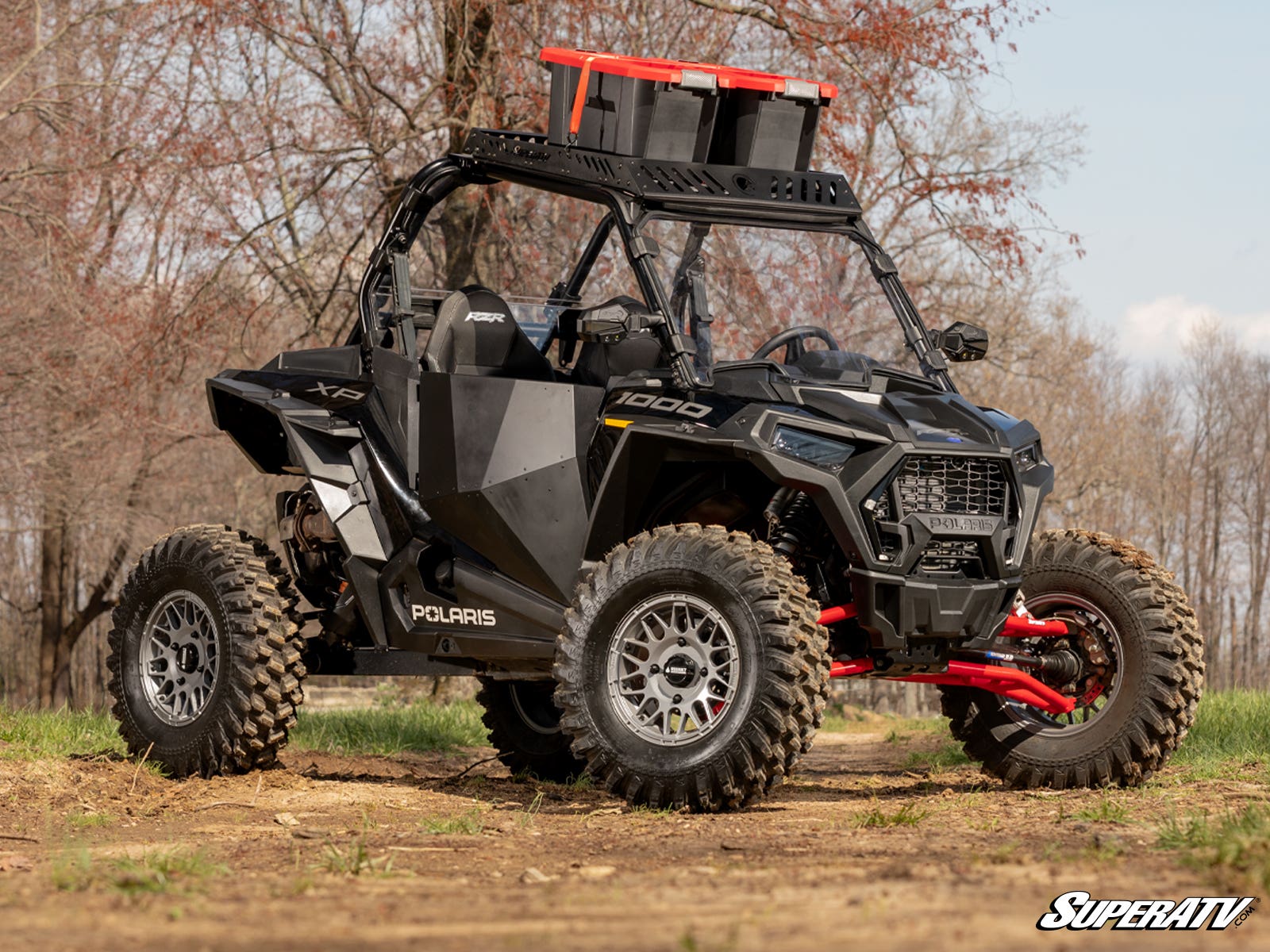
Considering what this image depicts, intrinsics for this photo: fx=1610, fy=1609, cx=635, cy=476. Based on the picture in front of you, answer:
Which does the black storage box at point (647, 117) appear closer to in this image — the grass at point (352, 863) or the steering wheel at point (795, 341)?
the steering wheel at point (795, 341)

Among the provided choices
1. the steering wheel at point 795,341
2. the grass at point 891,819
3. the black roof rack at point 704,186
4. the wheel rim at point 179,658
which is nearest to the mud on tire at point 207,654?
the wheel rim at point 179,658

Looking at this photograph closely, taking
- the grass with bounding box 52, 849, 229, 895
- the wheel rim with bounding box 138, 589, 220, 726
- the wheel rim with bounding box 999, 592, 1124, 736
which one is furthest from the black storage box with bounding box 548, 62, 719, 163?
the grass with bounding box 52, 849, 229, 895

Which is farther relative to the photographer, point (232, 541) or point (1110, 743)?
point (232, 541)

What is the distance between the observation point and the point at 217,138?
15.0 m

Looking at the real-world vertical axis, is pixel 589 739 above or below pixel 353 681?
above

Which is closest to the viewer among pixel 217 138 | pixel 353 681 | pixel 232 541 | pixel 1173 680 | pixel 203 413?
pixel 1173 680

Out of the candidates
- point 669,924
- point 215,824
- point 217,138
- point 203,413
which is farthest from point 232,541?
point 203,413

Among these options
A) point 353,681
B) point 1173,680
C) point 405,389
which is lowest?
point 353,681

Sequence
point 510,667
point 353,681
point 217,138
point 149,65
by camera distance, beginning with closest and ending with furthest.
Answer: point 510,667 → point 217,138 → point 149,65 → point 353,681

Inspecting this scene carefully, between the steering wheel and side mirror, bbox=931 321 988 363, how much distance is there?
0.49 meters

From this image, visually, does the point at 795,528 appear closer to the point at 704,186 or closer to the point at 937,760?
the point at 704,186

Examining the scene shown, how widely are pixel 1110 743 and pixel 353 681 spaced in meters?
26.5

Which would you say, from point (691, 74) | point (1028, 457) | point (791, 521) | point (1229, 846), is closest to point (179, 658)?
point (791, 521)

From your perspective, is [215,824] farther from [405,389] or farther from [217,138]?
[217,138]
